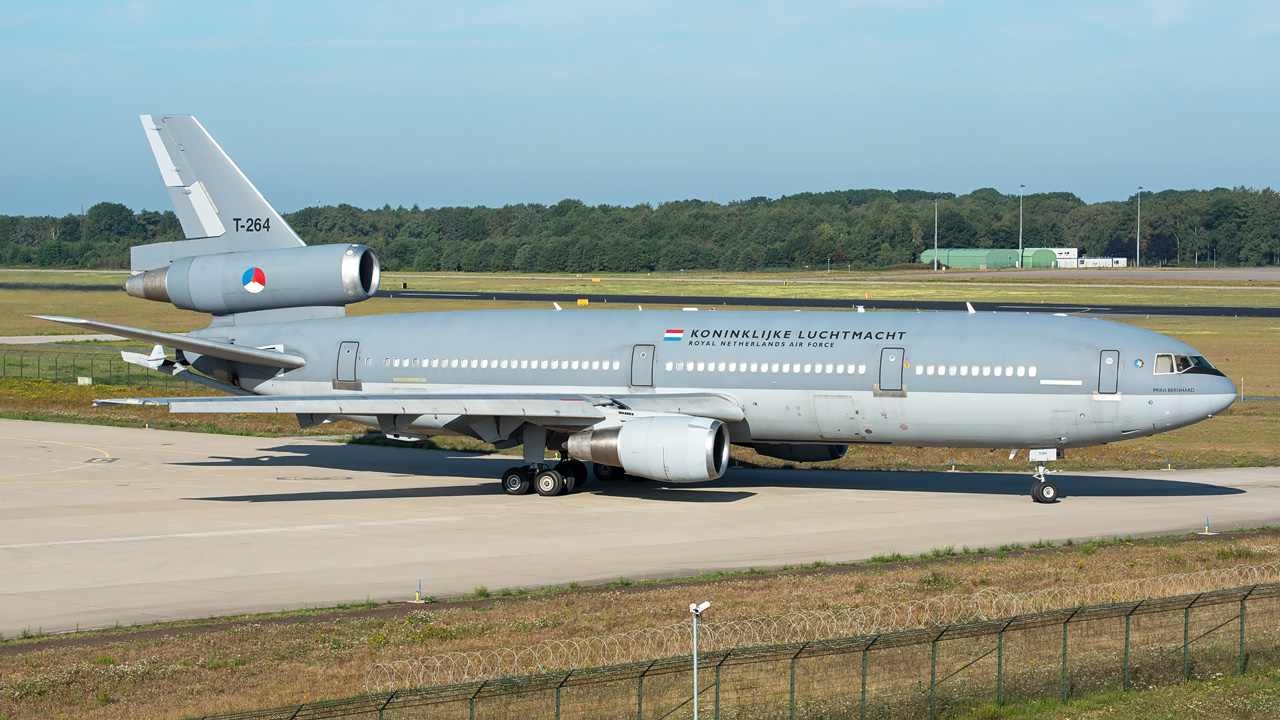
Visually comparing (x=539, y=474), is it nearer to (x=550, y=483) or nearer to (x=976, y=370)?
(x=550, y=483)

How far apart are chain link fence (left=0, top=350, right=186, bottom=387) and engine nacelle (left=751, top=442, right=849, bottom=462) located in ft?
126

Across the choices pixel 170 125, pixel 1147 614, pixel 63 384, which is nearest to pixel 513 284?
pixel 63 384

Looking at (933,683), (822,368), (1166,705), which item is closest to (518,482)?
(822,368)

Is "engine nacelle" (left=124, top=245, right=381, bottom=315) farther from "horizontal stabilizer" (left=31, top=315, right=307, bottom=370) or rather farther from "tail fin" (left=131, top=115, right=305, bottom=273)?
"horizontal stabilizer" (left=31, top=315, right=307, bottom=370)

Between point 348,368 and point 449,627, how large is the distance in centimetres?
2007

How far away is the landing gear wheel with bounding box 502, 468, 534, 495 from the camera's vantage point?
3794cm

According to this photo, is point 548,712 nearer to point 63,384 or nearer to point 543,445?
point 543,445

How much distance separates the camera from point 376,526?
32.7 m

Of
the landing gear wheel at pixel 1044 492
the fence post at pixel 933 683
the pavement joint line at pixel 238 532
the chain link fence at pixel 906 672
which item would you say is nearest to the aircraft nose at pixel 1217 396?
the landing gear wheel at pixel 1044 492

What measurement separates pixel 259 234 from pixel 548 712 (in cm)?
2968

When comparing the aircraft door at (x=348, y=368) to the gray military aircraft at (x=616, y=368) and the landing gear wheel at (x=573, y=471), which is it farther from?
the landing gear wheel at (x=573, y=471)

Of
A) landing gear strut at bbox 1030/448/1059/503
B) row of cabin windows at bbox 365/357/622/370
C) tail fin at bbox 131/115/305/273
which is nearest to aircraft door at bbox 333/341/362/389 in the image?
row of cabin windows at bbox 365/357/622/370

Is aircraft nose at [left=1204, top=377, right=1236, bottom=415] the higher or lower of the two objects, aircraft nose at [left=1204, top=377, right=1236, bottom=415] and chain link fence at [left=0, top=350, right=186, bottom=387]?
the higher

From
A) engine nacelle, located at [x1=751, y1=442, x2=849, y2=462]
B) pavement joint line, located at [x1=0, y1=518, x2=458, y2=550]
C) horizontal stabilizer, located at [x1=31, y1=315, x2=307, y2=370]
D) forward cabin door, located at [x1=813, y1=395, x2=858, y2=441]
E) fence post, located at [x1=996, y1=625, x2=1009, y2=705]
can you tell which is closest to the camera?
fence post, located at [x1=996, y1=625, x2=1009, y2=705]
